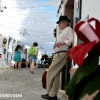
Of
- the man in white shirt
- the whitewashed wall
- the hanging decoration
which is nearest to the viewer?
the hanging decoration

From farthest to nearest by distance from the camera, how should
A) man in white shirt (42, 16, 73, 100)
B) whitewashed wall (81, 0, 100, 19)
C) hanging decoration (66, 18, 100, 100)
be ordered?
man in white shirt (42, 16, 73, 100) < whitewashed wall (81, 0, 100, 19) < hanging decoration (66, 18, 100, 100)

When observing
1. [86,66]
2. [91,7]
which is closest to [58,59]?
[91,7]

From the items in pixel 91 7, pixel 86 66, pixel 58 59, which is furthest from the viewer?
pixel 58 59

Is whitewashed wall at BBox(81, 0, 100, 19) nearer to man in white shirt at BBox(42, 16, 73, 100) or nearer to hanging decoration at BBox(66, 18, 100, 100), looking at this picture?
man in white shirt at BBox(42, 16, 73, 100)

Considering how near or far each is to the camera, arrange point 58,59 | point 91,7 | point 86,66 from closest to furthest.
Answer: point 86,66, point 91,7, point 58,59

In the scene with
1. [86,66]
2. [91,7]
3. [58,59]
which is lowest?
[58,59]

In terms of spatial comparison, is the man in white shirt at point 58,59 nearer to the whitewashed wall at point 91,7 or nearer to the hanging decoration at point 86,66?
the whitewashed wall at point 91,7

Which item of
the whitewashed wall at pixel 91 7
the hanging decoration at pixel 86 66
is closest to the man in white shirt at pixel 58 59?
the whitewashed wall at pixel 91 7

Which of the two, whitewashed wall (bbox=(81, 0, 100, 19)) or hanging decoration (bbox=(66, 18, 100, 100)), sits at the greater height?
whitewashed wall (bbox=(81, 0, 100, 19))

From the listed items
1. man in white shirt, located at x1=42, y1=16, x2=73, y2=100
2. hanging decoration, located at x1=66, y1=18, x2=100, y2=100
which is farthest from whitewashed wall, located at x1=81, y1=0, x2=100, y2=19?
hanging decoration, located at x1=66, y1=18, x2=100, y2=100

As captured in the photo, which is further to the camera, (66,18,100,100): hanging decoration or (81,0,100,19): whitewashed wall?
(81,0,100,19): whitewashed wall

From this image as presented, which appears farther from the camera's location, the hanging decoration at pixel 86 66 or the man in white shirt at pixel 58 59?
the man in white shirt at pixel 58 59

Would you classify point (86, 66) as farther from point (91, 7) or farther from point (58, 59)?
point (58, 59)

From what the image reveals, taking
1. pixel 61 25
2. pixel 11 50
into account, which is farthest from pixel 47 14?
pixel 61 25
